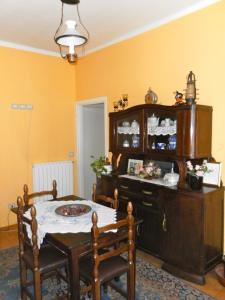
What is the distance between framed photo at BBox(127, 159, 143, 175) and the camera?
3.40 m

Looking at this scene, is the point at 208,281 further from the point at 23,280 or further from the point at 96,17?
the point at 96,17

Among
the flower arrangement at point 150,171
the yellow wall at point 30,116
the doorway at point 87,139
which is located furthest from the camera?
the doorway at point 87,139

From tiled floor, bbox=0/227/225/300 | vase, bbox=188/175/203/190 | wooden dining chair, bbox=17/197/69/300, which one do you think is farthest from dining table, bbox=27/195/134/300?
tiled floor, bbox=0/227/225/300

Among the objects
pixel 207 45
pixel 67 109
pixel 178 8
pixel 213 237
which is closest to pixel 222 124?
pixel 207 45

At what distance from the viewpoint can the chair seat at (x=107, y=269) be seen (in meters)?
1.90

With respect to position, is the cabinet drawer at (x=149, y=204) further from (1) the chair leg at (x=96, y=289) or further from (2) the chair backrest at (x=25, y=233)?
(2) the chair backrest at (x=25, y=233)

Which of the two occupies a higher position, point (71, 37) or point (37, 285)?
point (71, 37)

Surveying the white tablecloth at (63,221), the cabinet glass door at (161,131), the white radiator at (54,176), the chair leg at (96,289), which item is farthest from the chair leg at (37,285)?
the white radiator at (54,176)

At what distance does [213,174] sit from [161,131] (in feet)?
2.33

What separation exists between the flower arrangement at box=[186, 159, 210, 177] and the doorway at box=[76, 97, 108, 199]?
217 centimetres

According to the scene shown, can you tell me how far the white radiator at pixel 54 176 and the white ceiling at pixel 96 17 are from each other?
1.94 m

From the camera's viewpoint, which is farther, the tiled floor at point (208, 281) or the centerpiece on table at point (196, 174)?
the centerpiece on table at point (196, 174)

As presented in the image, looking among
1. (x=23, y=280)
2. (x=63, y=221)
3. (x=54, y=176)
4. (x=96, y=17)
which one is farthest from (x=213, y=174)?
(x=54, y=176)

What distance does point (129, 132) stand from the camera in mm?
3342
